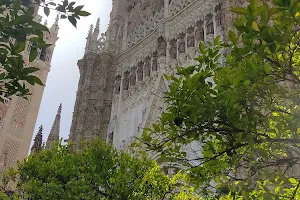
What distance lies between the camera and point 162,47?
10.7 m

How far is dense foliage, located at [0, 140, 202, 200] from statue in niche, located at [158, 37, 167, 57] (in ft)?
15.3

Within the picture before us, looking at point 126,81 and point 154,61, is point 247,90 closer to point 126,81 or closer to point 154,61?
point 154,61

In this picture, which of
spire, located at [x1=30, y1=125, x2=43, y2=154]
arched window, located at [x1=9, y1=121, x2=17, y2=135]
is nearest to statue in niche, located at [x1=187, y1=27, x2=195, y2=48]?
spire, located at [x1=30, y1=125, x2=43, y2=154]

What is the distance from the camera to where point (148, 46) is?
11578mm

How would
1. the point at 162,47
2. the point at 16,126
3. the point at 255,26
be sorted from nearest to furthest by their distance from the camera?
the point at 255,26
the point at 162,47
the point at 16,126

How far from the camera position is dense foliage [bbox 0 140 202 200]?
19.0 feet

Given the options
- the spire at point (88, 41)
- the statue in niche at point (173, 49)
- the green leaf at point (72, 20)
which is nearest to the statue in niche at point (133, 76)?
the statue in niche at point (173, 49)

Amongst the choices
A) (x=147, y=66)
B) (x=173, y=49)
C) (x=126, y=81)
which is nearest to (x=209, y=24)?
(x=173, y=49)

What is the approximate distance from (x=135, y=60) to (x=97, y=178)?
21.5ft

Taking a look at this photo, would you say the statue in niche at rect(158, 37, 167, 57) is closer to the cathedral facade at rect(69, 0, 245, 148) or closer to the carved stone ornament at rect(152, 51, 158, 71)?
the cathedral facade at rect(69, 0, 245, 148)

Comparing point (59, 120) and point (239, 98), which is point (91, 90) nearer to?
point (59, 120)

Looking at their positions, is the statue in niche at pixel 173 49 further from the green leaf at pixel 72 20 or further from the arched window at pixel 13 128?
the arched window at pixel 13 128

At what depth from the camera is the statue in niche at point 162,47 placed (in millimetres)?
10591

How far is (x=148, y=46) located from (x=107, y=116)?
2744mm
